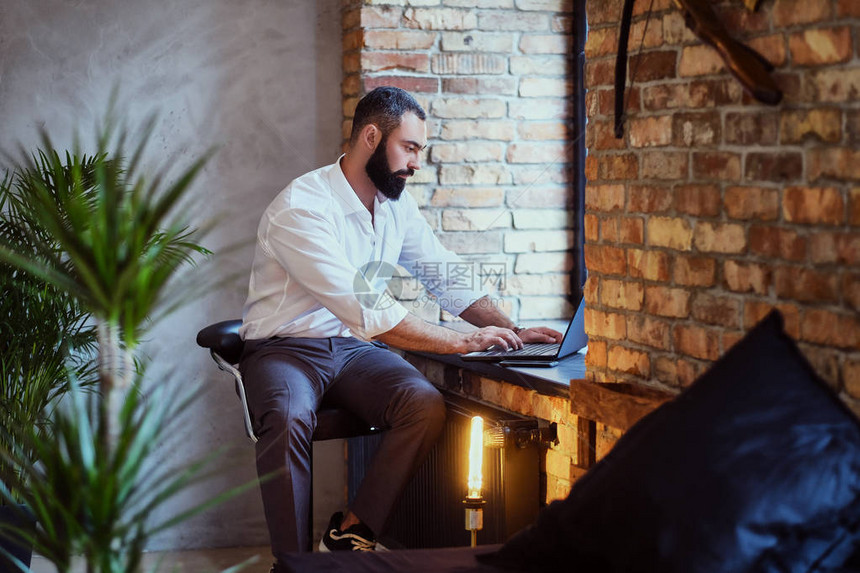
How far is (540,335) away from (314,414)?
738 mm

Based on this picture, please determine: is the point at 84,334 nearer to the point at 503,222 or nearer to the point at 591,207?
the point at 503,222

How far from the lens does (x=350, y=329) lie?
3109mm

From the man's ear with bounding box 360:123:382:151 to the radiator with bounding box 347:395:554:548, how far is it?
86 cm

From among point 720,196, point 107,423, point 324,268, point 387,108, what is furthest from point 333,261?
point 107,423

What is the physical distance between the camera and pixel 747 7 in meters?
1.94

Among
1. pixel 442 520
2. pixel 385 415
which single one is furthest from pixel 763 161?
pixel 442 520

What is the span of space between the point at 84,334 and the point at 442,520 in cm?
129

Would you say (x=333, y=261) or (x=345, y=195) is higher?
(x=345, y=195)

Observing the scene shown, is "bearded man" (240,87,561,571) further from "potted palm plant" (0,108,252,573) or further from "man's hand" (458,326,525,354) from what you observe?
"potted palm plant" (0,108,252,573)

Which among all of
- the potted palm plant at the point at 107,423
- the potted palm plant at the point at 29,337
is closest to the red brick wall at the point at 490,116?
the potted palm plant at the point at 29,337

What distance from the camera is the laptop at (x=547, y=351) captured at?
9.86 feet

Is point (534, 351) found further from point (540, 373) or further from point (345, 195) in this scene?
point (345, 195)

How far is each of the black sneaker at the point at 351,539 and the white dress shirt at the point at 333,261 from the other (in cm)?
58
